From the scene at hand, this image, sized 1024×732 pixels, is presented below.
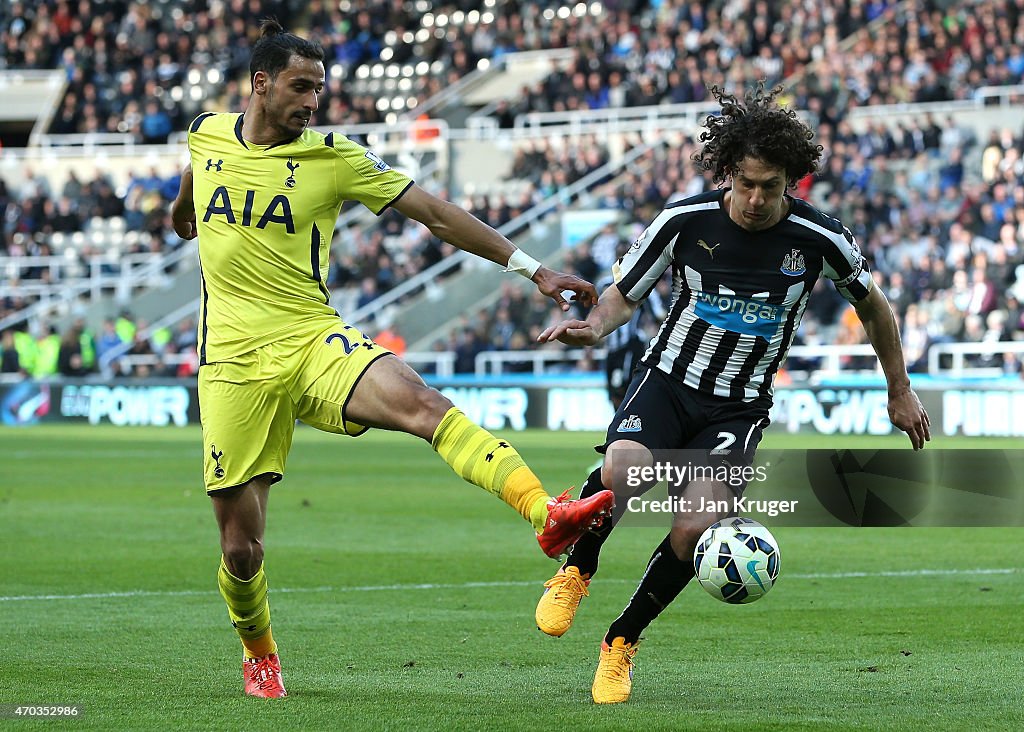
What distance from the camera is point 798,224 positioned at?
19.6ft

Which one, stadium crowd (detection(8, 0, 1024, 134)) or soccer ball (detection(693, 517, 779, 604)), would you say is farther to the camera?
stadium crowd (detection(8, 0, 1024, 134))

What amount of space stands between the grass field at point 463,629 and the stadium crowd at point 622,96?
1229cm

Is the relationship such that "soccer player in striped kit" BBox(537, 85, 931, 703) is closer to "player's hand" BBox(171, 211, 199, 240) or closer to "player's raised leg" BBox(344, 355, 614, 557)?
"player's raised leg" BBox(344, 355, 614, 557)

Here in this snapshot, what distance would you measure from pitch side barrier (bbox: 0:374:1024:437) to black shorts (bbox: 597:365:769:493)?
15.8 meters

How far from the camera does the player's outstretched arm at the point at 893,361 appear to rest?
241 inches

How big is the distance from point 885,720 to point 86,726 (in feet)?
8.50

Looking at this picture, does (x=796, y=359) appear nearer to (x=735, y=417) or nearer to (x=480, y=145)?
(x=480, y=145)

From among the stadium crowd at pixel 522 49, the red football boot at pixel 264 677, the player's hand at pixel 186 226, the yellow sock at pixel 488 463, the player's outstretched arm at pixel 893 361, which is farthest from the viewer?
the stadium crowd at pixel 522 49

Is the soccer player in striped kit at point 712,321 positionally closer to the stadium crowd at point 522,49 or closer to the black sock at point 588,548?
the black sock at point 588,548

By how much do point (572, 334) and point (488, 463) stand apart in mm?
613

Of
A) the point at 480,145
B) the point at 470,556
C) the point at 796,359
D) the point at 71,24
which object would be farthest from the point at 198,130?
the point at 71,24

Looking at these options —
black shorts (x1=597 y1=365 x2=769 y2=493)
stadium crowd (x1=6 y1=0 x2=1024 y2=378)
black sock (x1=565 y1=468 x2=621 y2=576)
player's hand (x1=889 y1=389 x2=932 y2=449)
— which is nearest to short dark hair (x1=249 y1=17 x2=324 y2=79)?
black shorts (x1=597 y1=365 x2=769 y2=493)

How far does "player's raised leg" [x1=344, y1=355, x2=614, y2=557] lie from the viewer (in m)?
5.40

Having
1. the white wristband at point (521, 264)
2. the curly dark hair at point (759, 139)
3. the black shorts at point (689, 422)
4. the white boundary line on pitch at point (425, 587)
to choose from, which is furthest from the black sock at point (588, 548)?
the white boundary line on pitch at point (425, 587)
